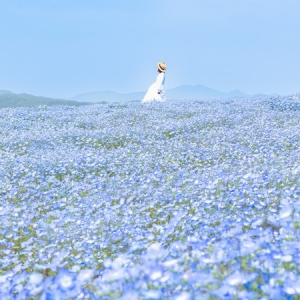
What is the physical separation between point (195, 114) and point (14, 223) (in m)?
10.2

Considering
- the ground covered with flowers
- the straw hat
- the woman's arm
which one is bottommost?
the ground covered with flowers

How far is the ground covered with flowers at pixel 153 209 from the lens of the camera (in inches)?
94.0

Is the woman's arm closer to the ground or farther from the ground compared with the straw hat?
closer to the ground

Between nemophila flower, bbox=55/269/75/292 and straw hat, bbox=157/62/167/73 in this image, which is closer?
nemophila flower, bbox=55/269/75/292

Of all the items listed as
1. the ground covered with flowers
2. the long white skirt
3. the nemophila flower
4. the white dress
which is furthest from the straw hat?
the nemophila flower

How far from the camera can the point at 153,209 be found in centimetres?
602

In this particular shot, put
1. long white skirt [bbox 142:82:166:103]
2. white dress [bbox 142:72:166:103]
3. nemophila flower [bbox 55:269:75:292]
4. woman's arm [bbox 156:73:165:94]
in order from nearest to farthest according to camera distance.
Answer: nemophila flower [bbox 55:269:75:292] → woman's arm [bbox 156:73:165:94] → white dress [bbox 142:72:166:103] → long white skirt [bbox 142:82:166:103]

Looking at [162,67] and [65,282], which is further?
[162,67]

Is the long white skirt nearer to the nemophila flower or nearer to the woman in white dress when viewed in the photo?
the woman in white dress

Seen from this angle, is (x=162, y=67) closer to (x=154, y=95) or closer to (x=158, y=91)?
(x=158, y=91)

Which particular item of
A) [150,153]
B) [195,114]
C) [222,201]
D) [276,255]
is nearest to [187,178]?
[222,201]

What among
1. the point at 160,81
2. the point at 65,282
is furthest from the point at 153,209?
the point at 160,81

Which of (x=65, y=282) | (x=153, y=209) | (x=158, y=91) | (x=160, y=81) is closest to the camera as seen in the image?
(x=65, y=282)

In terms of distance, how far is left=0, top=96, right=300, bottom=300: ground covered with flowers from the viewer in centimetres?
Result: 239
